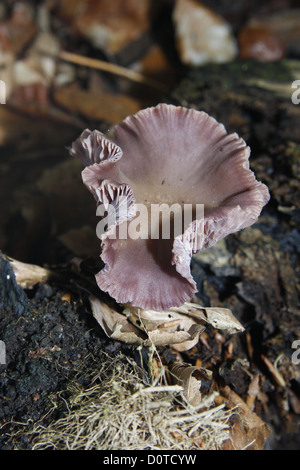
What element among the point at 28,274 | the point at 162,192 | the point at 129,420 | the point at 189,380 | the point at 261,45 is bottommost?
the point at 129,420

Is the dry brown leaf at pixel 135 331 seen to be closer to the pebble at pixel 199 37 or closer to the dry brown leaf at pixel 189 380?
the dry brown leaf at pixel 189 380

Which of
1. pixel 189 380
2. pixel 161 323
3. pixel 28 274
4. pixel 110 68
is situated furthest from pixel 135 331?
pixel 110 68

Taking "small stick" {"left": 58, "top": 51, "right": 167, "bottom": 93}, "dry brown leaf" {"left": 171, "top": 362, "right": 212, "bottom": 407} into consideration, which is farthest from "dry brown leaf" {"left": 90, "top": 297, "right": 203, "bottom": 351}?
"small stick" {"left": 58, "top": 51, "right": 167, "bottom": 93}

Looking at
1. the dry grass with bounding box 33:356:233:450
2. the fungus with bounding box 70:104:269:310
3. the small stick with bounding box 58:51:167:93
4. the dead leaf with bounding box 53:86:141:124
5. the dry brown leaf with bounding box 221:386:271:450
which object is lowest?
the dry brown leaf with bounding box 221:386:271:450

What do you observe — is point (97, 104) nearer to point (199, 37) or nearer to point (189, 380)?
point (199, 37)

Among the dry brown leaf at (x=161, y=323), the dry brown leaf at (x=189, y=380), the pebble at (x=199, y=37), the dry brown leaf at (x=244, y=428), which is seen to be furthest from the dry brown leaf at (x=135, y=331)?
the pebble at (x=199, y=37)

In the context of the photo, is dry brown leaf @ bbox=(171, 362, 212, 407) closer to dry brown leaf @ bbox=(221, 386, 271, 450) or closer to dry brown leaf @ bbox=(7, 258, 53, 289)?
dry brown leaf @ bbox=(221, 386, 271, 450)
